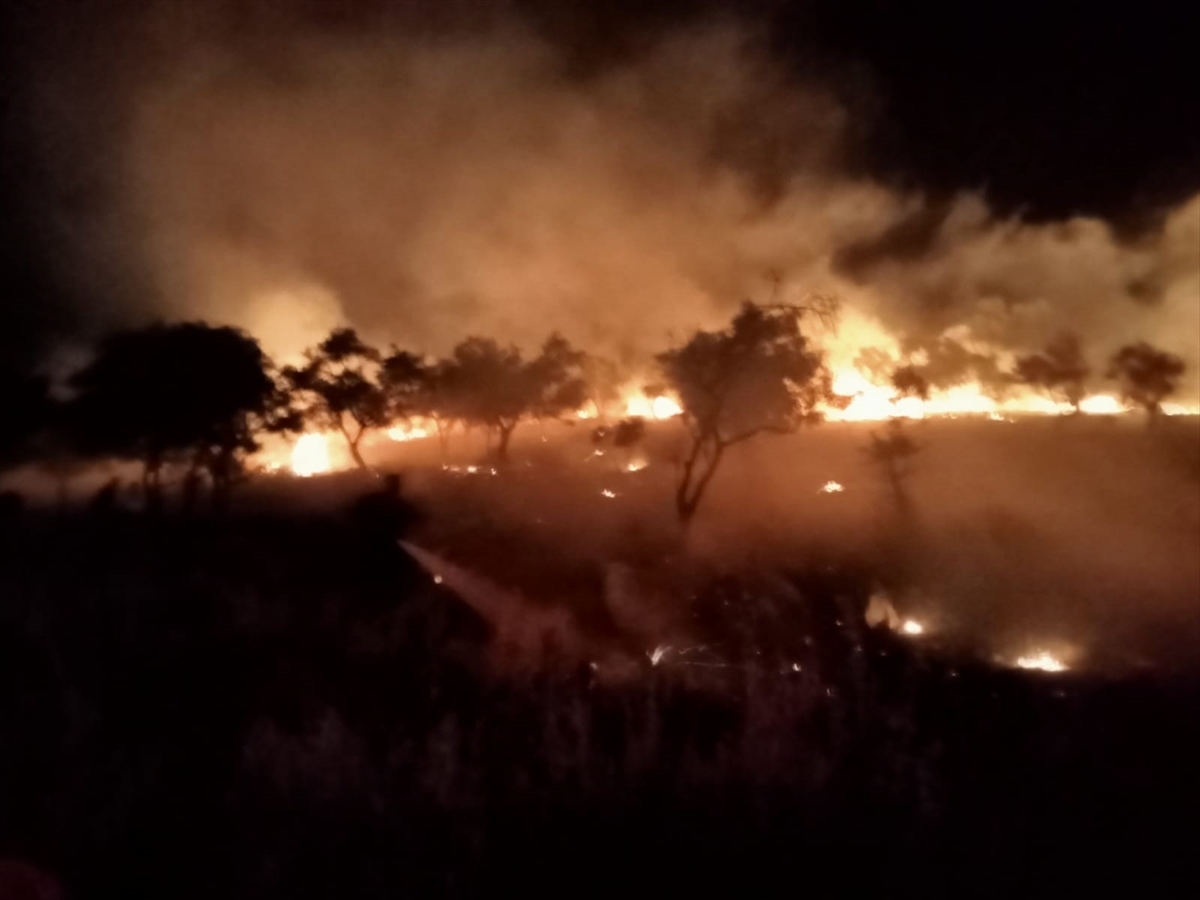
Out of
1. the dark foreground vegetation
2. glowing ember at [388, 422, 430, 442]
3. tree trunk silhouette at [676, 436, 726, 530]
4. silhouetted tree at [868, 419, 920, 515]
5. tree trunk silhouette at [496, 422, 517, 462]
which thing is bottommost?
the dark foreground vegetation

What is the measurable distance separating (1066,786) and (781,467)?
22.9 meters

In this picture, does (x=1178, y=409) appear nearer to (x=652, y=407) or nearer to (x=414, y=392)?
(x=652, y=407)

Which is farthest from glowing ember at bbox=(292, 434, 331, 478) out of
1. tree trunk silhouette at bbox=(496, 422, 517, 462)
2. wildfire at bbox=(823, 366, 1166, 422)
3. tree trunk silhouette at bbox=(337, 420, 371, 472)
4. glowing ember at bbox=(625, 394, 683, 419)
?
wildfire at bbox=(823, 366, 1166, 422)

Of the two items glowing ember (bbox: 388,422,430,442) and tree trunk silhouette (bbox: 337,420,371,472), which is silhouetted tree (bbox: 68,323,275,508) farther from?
glowing ember (bbox: 388,422,430,442)

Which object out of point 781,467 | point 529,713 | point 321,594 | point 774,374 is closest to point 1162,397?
point 781,467

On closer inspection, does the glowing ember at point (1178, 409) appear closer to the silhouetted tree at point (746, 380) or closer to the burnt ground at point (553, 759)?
the silhouetted tree at point (746, 380)

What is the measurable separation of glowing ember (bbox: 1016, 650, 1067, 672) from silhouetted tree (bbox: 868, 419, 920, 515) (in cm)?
1428

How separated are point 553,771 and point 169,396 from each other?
91.3 feet

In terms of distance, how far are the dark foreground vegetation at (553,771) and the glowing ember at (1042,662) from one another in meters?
1.63

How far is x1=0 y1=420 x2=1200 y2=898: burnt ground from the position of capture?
18.2 ft

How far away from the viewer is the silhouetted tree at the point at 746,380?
23875mm

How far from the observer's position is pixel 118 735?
6.92 meters

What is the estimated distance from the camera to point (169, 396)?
3117 cm

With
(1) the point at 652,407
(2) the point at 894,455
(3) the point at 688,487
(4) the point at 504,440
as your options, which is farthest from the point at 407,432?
(2) the point at 894,455
